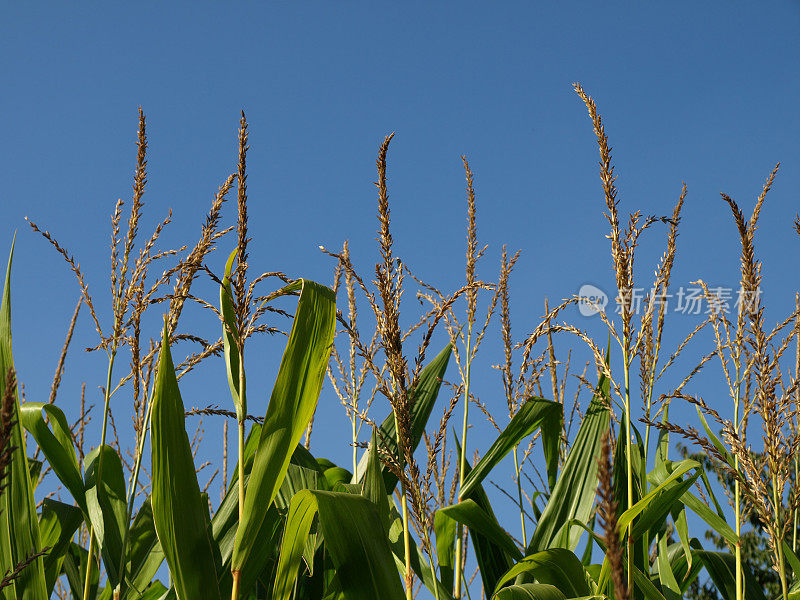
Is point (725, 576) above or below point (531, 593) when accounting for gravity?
below

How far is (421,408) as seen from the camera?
227cm

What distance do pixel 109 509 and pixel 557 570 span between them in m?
1.15

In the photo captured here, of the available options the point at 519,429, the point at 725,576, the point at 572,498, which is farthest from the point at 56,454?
the point at 725,576

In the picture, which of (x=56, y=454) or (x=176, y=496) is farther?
(x=56, y=454)

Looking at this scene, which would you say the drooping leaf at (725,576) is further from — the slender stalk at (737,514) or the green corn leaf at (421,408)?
the green corn leaf at (421,408)

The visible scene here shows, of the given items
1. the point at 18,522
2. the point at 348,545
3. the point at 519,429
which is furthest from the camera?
the point at 519,429

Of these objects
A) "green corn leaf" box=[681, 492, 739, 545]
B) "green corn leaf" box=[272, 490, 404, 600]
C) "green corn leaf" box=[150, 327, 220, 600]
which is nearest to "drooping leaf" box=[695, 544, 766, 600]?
"green corn leaf" box=[681, 492, 739, 545]

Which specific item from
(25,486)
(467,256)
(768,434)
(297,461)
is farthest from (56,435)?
(768,434)

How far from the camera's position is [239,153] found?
157cm

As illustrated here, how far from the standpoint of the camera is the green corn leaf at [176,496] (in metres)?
1.40

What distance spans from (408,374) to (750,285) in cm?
84

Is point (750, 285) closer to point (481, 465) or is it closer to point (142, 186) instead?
point (481, 465)

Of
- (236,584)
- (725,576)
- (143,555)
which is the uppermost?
(236,584)

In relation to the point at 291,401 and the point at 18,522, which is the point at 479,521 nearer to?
the point at 291,401
